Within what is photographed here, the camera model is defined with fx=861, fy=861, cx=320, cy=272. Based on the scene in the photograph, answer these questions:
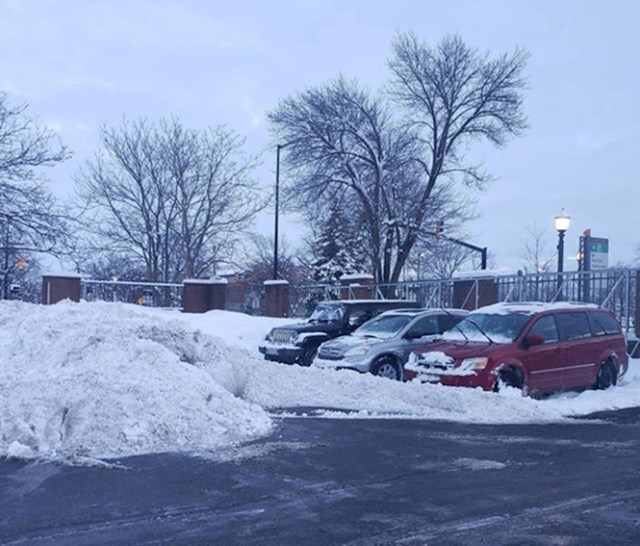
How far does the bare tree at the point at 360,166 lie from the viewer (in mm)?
36625

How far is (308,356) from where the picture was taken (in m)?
20.5

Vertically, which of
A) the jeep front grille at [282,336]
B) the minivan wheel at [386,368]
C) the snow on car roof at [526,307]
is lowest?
the minivan wheel at [386,368]

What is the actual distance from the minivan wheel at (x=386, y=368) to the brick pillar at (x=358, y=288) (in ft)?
52.5

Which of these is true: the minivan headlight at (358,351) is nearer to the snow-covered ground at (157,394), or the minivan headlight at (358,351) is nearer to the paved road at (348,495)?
the snow-covered ground at (157,394)

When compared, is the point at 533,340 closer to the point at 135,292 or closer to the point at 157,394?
the point at 157,394

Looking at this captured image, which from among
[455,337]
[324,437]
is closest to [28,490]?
[324,437]

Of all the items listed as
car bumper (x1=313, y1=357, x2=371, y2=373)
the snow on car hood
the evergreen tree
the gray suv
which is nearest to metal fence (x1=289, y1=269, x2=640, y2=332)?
the gray suv

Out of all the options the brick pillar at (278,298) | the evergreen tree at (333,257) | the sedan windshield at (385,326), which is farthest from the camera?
the evergreen tree at (333,257)

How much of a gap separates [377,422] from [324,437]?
1.63 meters

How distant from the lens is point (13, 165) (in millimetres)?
26984

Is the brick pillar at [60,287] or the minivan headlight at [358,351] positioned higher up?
the brick pillar at [60,287]

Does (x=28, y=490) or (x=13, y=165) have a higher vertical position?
(x=13, y=165)

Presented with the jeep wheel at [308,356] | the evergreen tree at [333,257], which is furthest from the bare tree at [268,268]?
the jeep wheel at [308,356]

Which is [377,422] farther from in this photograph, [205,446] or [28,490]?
[28,490]
